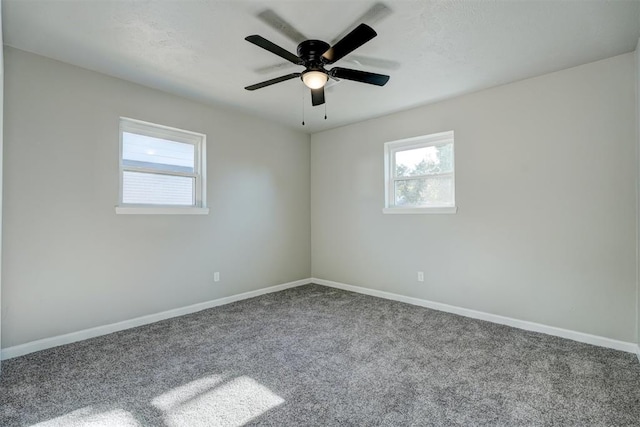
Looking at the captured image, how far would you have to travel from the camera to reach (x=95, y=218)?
3.02 meters

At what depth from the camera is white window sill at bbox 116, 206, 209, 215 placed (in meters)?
3.21

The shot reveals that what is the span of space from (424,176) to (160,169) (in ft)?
10.4

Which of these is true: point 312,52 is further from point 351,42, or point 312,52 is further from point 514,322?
point 514,322

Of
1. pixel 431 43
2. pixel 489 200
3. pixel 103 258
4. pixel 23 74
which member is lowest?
pixel 103 258

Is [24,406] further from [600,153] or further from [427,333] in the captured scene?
[600,153]

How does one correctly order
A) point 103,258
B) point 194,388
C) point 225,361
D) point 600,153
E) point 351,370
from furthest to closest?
point 103,258
point 600,153
point 225,361
point 351,370
point 194,388

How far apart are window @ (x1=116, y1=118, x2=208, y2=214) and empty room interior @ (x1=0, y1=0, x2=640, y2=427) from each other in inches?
0.9

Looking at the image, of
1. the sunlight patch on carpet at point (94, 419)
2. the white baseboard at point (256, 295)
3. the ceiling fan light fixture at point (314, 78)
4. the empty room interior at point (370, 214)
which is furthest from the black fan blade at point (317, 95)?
the white baseboard at point (256, 295)

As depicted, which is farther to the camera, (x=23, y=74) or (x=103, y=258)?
(x=103, y=258)

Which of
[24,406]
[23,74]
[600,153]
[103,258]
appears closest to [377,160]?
[600,153]

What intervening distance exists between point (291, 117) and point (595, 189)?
137 inches

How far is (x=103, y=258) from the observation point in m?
3.07

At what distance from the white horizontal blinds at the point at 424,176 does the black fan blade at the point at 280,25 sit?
2269 mm

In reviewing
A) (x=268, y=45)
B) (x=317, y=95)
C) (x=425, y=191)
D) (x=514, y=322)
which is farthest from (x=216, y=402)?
(x=425, y=191)
